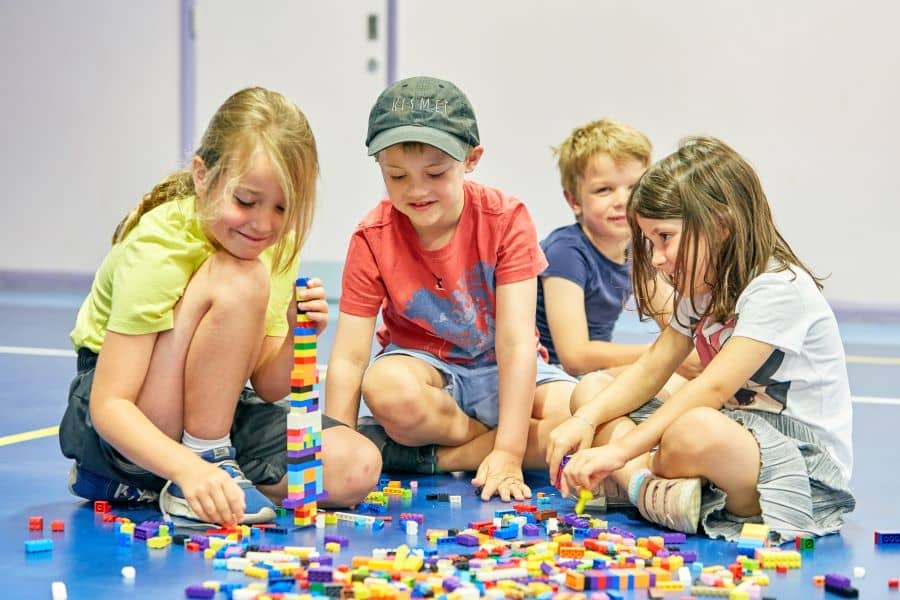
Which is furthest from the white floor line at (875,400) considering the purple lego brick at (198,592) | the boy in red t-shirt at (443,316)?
the purple lego brick at (198,592)

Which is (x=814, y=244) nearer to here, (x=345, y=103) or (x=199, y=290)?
(x=345, y=103)

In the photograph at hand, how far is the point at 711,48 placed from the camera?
5.87 metres

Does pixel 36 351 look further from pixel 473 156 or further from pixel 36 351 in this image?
pixel 473 156

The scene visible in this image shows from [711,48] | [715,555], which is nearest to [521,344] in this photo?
[715,555]

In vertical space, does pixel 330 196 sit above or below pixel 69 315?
above

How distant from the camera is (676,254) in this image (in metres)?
2.13

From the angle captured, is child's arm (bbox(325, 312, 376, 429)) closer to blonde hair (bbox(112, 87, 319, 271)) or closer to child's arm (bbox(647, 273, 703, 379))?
blonde hair (bbox(112, 87, 319, 271))

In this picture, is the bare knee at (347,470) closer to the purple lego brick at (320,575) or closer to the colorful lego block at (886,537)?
the purple lego brick at (320,575)

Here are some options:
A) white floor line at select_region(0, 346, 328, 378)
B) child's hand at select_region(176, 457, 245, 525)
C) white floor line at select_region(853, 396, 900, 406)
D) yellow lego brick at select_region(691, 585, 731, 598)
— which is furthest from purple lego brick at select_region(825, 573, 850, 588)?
white floor line at select_region(0, 346, 328, 378)

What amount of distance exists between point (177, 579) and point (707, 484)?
2.96 feet

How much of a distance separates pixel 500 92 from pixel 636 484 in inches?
166

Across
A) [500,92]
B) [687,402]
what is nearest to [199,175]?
[687,402]

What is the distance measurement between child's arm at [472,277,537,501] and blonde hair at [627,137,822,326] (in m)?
0.41

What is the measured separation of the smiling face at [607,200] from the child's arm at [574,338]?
17cm
